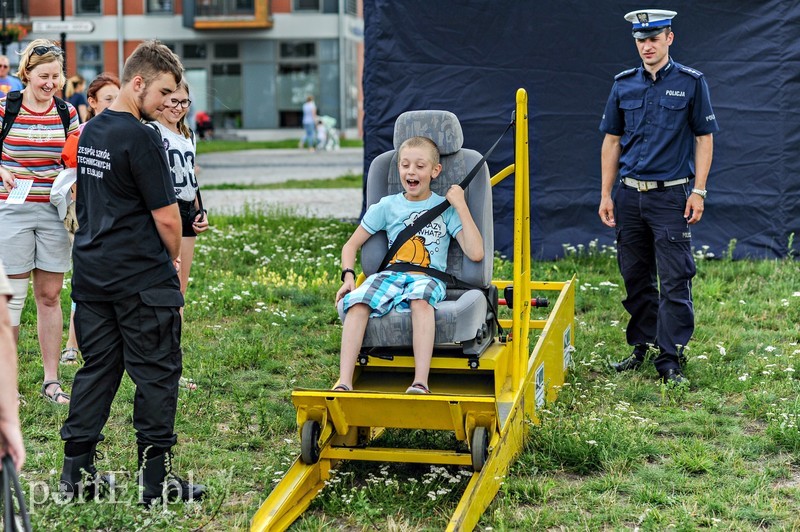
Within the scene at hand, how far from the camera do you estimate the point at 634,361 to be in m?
7.23

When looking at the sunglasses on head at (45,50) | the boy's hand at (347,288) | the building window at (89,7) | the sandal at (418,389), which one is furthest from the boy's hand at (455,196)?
the building window at (89,7)

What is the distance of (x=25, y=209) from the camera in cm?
627

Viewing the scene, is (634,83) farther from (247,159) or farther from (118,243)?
(247,159)

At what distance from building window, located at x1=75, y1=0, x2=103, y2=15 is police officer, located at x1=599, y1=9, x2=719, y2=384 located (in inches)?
1630

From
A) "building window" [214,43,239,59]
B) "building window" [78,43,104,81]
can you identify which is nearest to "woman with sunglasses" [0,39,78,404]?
"building window" [214,43,239,59]

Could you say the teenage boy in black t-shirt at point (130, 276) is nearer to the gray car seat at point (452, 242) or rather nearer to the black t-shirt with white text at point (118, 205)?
the black t-shirt with white text at point (118, 205)

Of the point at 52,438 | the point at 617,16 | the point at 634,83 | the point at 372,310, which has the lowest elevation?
the point at 52,438

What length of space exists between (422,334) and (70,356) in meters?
3.22

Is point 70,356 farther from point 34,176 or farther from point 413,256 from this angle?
point 413,256

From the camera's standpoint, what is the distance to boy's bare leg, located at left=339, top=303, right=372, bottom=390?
5297 mm

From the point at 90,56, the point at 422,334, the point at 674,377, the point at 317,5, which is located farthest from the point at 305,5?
the point at 422,334

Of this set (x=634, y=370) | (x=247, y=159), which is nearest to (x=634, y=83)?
(x=634, y=370)

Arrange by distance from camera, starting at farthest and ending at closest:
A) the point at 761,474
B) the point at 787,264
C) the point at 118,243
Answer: the point at 787,264
the point at 761,474
the point at 118,243

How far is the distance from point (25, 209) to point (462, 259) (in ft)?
8.32
